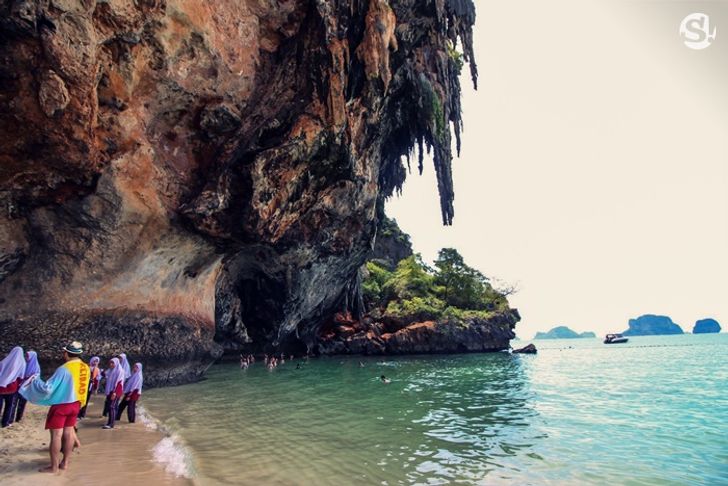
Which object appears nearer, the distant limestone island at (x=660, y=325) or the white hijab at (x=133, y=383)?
the white hijab at (x=133, y=383)

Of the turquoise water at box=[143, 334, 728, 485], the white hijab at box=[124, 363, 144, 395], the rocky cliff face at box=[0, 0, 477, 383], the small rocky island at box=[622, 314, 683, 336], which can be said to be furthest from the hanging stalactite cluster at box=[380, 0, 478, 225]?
the small rocky island at box=[622, 314, 683, 336]

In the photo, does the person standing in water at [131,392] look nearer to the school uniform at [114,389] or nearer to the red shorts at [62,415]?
the school uniform at [114,389]

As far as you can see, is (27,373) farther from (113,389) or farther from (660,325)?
(660,325)

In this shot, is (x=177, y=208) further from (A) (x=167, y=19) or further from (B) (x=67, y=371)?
(B) (x=67, y=371)

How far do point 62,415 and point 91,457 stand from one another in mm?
1557

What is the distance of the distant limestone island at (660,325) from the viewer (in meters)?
186

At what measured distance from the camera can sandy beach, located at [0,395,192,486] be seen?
5.68 m

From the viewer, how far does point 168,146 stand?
15.4 metres

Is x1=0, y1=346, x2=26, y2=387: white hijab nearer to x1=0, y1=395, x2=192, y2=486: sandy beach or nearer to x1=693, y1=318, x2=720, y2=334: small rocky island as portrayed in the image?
x1=0, y1=395, x2=192, y2=486: sandy beach

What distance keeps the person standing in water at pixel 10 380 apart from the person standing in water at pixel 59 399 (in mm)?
2847

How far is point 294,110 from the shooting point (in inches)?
685

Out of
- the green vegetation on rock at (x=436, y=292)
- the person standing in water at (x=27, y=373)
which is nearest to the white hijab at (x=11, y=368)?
the person standing in water at (x=27, y=373)

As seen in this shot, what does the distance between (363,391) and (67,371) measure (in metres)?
12.4

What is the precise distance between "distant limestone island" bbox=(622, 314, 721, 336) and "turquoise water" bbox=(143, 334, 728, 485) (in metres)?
211
